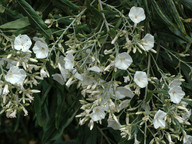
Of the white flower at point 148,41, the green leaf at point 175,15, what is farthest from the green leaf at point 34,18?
the green leaf at point 175,15

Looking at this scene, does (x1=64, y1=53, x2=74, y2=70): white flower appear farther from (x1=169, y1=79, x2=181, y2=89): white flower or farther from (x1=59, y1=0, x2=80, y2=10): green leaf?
(x1=169, y1=79, x2=181, y2=89): white flower

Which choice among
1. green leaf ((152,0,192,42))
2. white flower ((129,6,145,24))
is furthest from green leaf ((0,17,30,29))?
green leaf ((152,0,192,42))

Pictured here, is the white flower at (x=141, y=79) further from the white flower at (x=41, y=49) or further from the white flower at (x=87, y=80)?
the white flower at (x=41, y=49)

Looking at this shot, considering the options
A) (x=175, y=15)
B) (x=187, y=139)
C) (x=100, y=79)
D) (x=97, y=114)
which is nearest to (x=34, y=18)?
(x=100, y=79)

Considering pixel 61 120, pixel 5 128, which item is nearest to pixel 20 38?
pixel 61 120

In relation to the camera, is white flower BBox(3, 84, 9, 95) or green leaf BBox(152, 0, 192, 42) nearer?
white flower BBox(3, 84, 9, 95)

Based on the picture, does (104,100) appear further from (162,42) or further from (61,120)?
(61,120)
